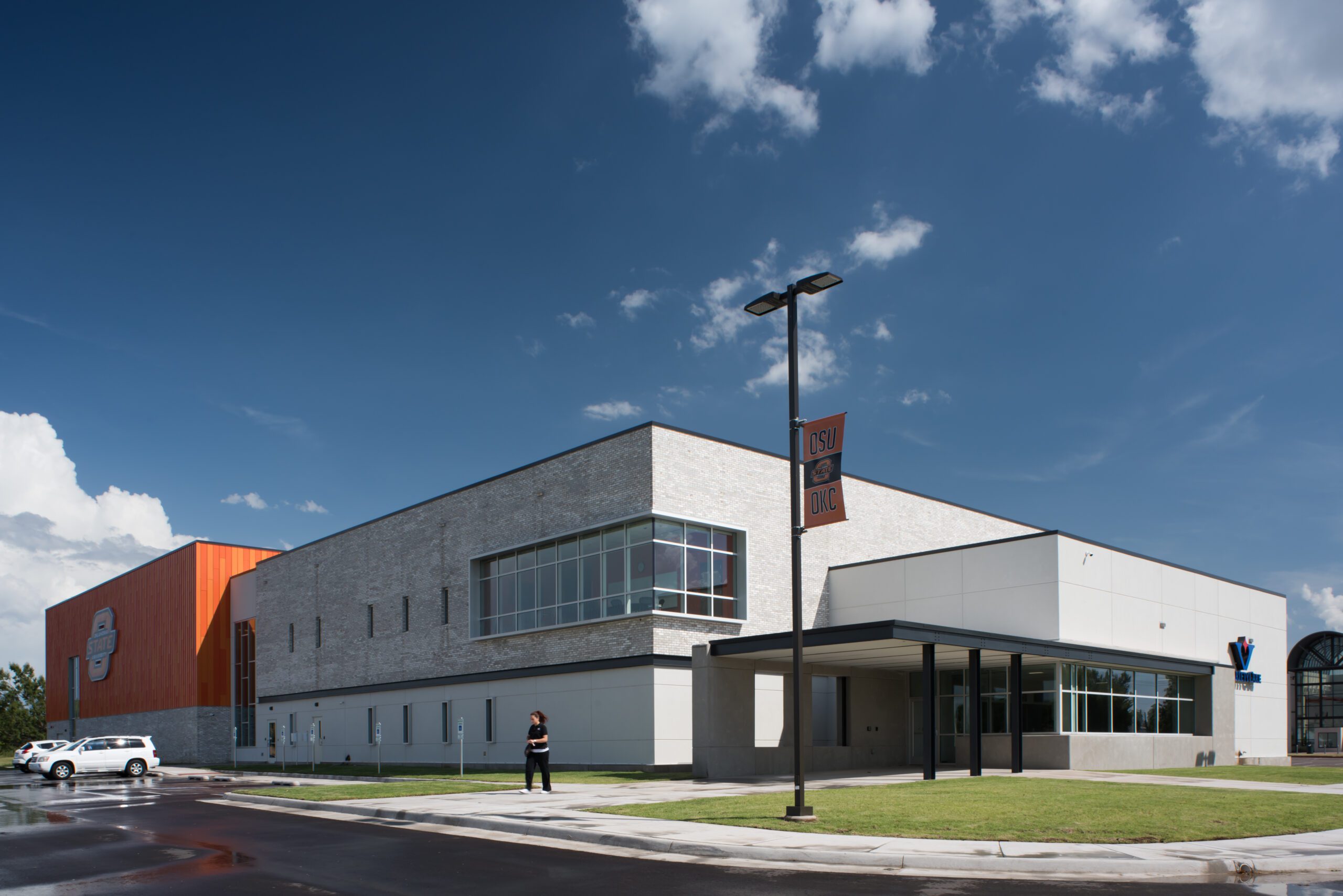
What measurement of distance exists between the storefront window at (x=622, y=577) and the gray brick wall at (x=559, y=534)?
45 cm

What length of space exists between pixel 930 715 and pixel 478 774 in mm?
14212

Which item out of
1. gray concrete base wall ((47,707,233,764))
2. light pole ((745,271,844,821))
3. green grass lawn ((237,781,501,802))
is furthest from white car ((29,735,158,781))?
light pole ((745,271,844,821))

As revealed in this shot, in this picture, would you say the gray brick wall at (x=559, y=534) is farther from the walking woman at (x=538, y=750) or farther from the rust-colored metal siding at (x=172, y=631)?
the walking woman at (x=538, y=750)

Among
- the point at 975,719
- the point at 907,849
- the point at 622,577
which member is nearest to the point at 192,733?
the point at 622,577

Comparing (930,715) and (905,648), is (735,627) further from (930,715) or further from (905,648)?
(930,715)

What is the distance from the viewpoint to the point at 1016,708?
28.4m

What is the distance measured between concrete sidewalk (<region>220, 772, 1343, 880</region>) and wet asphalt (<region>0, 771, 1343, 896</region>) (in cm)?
60

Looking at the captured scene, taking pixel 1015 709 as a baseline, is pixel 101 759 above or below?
below

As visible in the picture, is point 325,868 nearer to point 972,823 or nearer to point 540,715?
point 972,823

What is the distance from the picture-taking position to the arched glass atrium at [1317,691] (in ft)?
202

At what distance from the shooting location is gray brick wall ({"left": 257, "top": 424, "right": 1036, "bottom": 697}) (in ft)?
109

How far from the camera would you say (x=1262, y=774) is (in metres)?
29.8

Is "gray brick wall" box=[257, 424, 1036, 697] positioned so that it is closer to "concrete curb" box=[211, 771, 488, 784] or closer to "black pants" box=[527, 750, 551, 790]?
"concrete curb" box=[211, 771, 488, 784]

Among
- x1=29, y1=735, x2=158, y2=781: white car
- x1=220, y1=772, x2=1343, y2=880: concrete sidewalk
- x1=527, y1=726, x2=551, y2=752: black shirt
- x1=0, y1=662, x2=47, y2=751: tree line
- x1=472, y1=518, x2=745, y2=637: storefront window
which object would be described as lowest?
x1=0, y1=662, x2=47, y2=751: tree line
